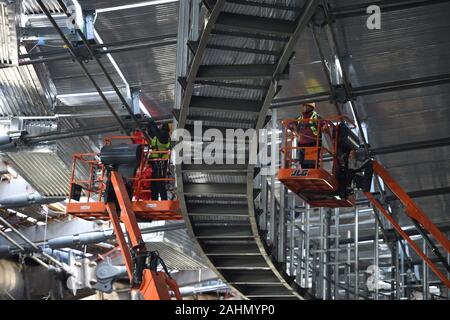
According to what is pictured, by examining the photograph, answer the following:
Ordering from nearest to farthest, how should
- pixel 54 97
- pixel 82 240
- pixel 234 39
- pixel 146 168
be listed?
pixel 234 39, pixel 146 168, pixel 54 97, pixel 82 240

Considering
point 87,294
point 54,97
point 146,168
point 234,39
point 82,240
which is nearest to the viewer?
point 234,39

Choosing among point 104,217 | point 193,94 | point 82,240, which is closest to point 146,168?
point 104,217

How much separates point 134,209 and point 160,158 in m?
1.74

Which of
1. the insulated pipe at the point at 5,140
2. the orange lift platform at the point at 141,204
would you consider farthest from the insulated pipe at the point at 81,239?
the orange lift platform at the point at 141,204

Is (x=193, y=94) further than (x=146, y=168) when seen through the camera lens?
No

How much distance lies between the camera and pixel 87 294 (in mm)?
37906

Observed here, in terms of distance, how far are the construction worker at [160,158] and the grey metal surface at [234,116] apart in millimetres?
1512

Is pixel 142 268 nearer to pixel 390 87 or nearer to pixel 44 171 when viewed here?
pixel 390 87

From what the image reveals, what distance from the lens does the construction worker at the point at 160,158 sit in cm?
2278

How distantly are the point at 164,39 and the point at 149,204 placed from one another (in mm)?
4144

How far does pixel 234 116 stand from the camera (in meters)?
Answer: 18.9

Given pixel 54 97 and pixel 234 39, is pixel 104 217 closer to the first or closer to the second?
pixel 54 97

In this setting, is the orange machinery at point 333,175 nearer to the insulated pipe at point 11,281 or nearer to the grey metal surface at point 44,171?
the grey metal surface at point 44,171

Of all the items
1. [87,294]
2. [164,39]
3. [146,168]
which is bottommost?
[87,294]
